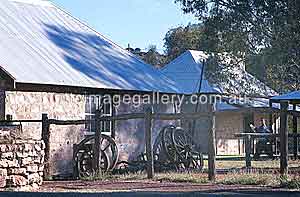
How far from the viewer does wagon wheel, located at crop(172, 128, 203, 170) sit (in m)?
23.4

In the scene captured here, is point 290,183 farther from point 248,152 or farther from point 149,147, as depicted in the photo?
point 248,152

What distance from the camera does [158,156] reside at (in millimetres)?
23406

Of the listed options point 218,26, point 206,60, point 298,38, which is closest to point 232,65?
point 206,60

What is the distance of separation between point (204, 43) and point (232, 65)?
3017mm

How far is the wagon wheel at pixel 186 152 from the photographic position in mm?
23375

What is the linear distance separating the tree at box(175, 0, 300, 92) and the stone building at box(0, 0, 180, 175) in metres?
10.7

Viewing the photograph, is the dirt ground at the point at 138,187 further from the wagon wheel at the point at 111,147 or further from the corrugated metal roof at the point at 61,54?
the corrugated metal roof at the point at 61,54

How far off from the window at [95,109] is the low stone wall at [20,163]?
8.09 meters

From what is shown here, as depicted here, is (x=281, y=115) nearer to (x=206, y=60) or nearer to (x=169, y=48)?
(x=206, y=60)

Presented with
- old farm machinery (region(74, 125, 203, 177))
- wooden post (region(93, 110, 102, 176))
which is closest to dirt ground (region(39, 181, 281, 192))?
wooden post (region(93, 110, 102, 176))

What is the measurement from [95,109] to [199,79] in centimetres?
2249

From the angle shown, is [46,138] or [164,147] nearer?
[46,138]

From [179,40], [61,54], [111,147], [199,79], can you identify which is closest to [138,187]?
[111,147]

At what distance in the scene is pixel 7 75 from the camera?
2117cm
